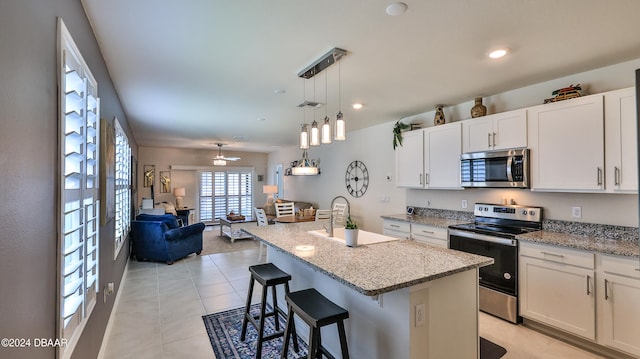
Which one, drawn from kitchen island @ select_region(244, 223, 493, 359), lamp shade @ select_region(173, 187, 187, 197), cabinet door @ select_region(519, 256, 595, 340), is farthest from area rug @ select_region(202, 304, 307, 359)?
lamp shade @ select_region(173, 187, 187, 197)

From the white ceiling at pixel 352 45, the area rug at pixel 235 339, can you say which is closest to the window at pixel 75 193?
the white ceiling at pixel 352 45

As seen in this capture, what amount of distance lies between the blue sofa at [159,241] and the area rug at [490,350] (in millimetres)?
4782

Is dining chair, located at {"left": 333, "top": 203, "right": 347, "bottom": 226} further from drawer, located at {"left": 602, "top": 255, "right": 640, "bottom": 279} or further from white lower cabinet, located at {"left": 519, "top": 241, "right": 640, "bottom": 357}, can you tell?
drawer, located at {"left": 602, "top": 255, "right": 640, "bottom": 279}

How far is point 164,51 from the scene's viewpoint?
2.43 meters

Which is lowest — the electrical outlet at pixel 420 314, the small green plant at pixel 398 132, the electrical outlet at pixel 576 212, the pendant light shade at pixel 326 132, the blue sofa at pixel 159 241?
the blue sofa at pixel 159 241

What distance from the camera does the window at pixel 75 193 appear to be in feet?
4.42

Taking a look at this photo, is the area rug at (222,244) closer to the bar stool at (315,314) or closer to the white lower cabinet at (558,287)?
the bar stool at (315,314)

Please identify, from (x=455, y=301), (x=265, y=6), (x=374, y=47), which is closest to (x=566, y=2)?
(x=374, y=47)

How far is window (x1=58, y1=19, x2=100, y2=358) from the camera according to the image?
135cm

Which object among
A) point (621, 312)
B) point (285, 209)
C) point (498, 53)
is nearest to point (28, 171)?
point (498, 53)

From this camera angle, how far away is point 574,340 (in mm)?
2734

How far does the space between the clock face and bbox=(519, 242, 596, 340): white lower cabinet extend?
10.5ft

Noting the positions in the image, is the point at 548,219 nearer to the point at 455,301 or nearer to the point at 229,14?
the point at 455,301

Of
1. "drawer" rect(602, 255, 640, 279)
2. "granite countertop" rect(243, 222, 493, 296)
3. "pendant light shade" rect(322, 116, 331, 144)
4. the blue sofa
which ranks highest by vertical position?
"pendant light shade" rect(322, 116, 331, 144)
